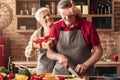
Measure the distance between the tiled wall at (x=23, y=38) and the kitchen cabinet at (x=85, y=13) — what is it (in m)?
0.23

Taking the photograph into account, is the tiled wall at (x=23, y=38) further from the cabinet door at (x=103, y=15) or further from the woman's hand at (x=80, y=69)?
the woman's hand at (x=80, y=69)

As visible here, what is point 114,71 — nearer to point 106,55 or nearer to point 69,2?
point 106,55

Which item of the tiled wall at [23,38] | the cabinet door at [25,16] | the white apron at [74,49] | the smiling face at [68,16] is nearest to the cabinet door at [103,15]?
the tiled wall at [23,38]

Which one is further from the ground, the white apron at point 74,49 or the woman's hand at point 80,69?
the white apron at point 74,49

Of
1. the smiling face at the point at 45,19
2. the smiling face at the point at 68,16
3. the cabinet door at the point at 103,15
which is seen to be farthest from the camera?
the cabinet door at the point at 103,15

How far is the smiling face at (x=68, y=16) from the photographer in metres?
2.69

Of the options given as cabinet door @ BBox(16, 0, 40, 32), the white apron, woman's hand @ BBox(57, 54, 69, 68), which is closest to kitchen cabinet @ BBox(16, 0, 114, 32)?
cabinet door @ BBox(16, 0, 40, 32)

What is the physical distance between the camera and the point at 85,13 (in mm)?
5613

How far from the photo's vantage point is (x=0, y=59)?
17.7 feet

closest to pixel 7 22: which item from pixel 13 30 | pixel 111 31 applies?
pixel 13 30

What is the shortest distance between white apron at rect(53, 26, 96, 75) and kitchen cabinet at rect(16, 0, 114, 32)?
105 inches

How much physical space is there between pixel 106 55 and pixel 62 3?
3.25m

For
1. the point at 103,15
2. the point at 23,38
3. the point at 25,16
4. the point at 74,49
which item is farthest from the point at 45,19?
the point at 23,38

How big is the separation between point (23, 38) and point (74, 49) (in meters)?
3.18
